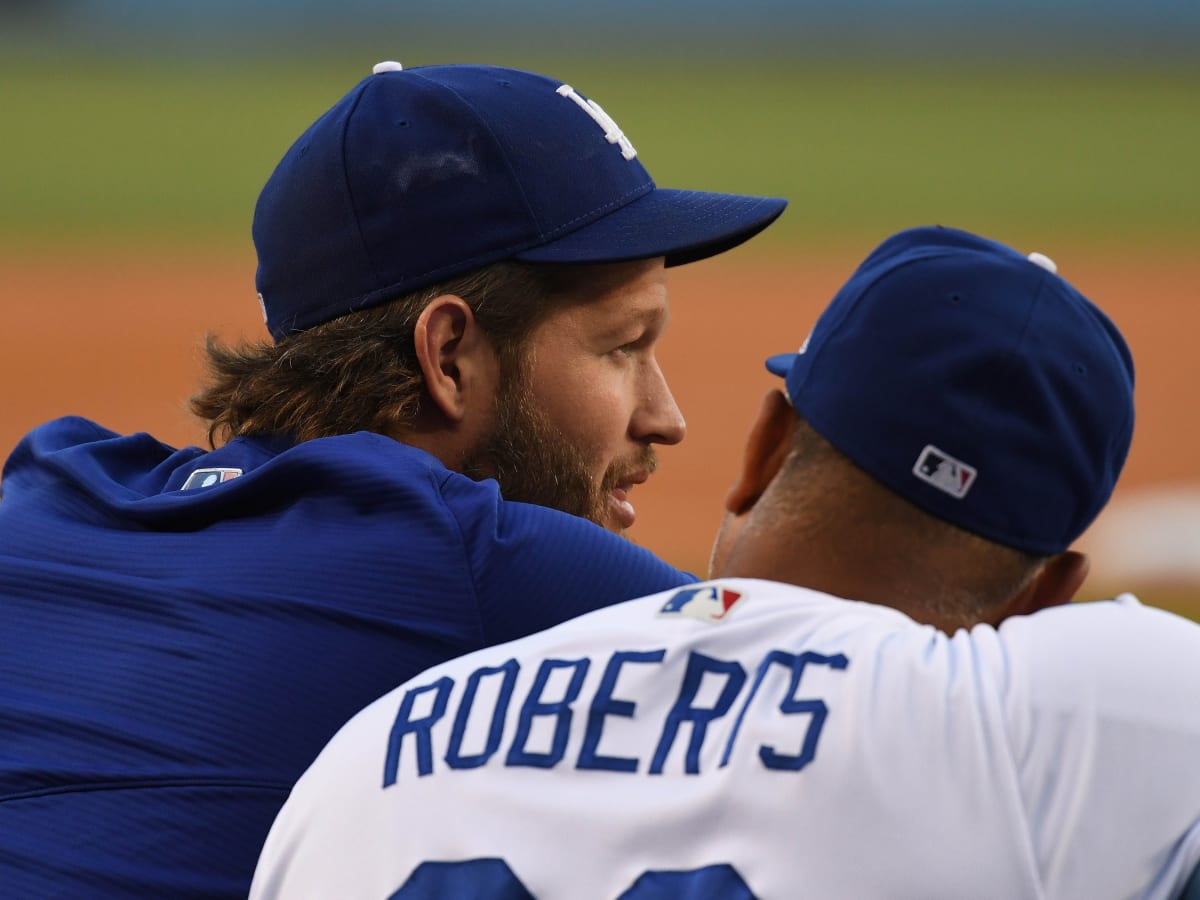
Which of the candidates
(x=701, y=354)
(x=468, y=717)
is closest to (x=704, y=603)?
(x=468, y=717)

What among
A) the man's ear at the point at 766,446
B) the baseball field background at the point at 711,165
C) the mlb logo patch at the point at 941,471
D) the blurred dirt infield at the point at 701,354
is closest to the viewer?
the mlb logo patch at the point at 941,471

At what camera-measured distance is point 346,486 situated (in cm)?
163

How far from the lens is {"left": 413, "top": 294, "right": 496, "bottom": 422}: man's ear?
6.73 feet

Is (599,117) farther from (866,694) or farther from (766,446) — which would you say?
(866,694)

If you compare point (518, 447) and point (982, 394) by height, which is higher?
point (982, 394)

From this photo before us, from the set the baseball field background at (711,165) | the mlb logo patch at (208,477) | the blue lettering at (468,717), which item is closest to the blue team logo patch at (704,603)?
the blue lettering at (468,717)

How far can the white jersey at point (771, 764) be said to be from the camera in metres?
1.04

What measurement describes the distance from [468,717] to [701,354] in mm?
10446

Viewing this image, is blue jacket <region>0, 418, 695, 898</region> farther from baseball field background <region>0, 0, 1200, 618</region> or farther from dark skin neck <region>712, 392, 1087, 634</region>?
baseball field background <region>0, 0, 1200, 618</region>

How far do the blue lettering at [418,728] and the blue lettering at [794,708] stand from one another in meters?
0.23

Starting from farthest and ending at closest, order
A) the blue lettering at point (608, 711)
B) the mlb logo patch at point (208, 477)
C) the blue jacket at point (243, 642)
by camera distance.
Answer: the mlb logo patch at point (208, 477) → the blue jacket at point (243, 642) → the blue lettering at point (608, 711)

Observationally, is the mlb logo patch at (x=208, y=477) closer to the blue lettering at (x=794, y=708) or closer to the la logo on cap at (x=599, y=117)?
the la logo on cap at (x=599, y=117)

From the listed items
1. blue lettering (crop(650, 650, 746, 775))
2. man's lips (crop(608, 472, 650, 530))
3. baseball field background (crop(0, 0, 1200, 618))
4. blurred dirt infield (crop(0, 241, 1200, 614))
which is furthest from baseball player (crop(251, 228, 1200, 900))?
blurred dirt infield (crop(0, 241, 1200, 614))

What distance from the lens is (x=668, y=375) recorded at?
11.0 meters
